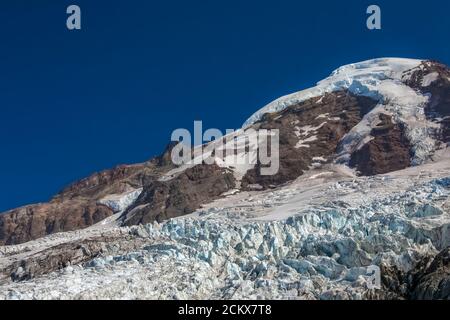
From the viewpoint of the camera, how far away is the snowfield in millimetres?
47469

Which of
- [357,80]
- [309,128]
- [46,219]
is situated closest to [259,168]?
[309,128]

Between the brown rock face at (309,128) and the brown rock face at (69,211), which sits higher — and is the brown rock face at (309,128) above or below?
above

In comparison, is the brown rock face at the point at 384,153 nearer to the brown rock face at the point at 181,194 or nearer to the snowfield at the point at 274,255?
the brown rock face at the point at 181,194

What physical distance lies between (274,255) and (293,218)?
7.10m

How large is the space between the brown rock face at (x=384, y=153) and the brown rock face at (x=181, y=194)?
54.2ft

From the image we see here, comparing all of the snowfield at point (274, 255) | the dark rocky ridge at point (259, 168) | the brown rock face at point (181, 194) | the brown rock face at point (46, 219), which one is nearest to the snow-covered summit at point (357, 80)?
the dark rocky ridge at point (259, 168)

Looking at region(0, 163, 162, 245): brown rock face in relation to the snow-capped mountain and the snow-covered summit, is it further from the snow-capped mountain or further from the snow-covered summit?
the snow-covered summit

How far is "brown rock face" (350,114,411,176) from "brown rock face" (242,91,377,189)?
5.77m

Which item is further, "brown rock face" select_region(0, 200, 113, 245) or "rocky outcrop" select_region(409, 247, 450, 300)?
"brown rock face" select_region(0, 200, 113, 245)

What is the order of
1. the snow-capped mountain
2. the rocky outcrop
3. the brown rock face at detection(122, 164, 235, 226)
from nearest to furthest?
1. the rocky outcrop
2. the snow-capped mountain
3. the brown rock face at detection(122, 164, 235, 226)

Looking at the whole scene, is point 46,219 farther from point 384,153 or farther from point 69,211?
point 384,153

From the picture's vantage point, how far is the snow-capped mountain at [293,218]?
48312 mm

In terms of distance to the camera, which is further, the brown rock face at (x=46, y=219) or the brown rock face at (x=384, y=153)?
the brown rock face at (x=46, y=219)

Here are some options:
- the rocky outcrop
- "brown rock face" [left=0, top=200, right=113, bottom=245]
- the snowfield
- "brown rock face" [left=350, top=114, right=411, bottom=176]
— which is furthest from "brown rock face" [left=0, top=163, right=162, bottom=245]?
the rocky outcrop
